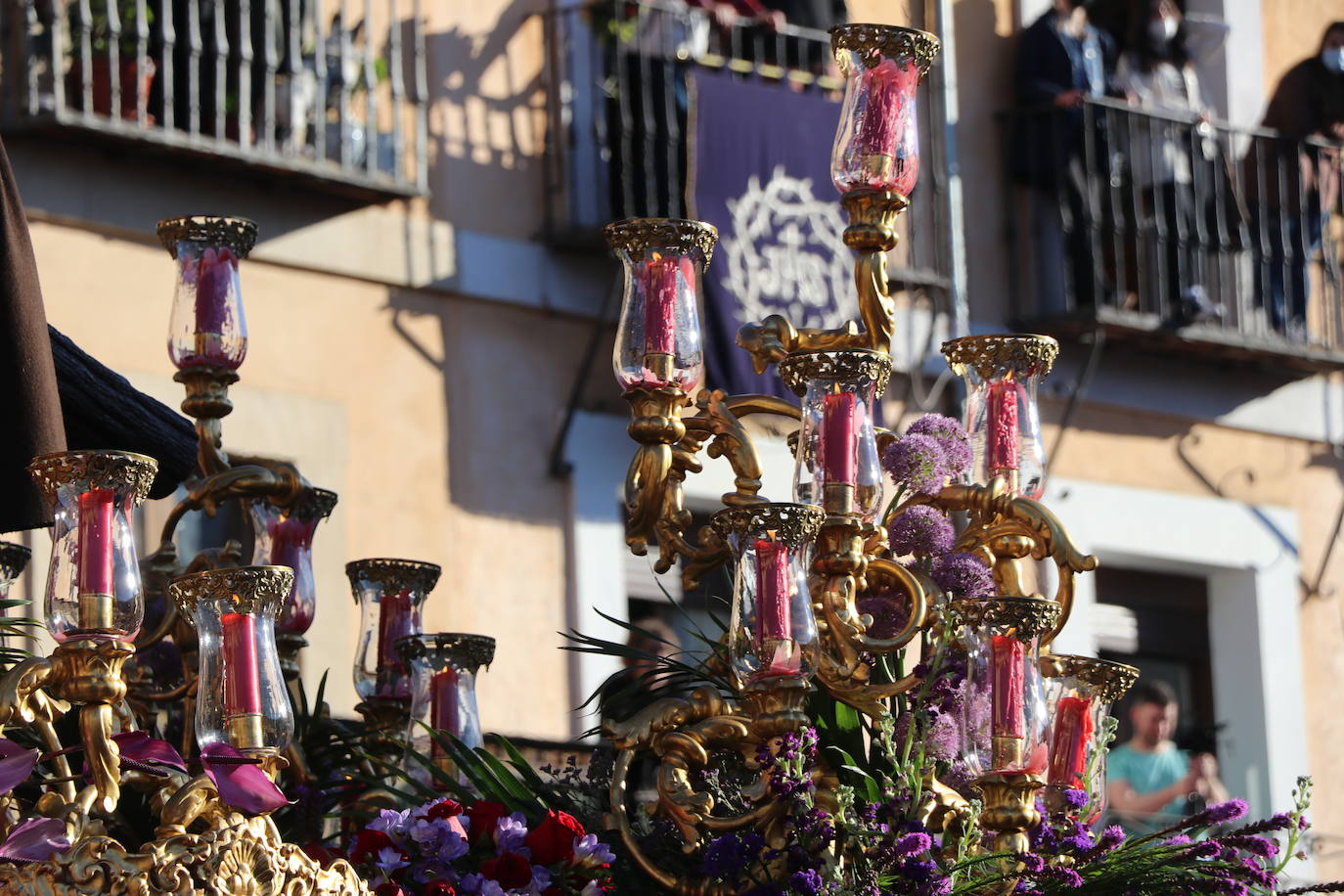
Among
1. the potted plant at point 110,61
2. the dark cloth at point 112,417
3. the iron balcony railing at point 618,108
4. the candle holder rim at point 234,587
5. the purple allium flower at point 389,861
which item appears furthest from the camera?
the iron balcony railing at point 618,108

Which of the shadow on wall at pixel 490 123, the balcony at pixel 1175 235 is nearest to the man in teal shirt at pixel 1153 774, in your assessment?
the balcony at pixel 1175 235

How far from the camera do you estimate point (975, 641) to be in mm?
4477

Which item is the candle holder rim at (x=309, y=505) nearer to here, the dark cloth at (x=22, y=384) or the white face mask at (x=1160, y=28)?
the dark cloth at (x=22, y=384)

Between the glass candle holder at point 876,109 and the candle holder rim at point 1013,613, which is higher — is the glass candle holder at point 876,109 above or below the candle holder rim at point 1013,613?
above

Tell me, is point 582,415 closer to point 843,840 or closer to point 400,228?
point 400,228

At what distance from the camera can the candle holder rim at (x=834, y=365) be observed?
470 centimetres

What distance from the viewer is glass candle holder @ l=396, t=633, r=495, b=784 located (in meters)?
5.22

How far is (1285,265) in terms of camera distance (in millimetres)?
12500

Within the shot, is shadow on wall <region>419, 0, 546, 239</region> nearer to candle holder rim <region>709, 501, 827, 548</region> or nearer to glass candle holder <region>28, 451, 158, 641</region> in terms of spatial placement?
candle holder rim <region>709, 501, 827, 548</region>

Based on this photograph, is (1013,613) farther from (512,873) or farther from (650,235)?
(650,235)

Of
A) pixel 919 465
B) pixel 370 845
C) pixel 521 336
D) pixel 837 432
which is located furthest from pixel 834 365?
pixel 521 336

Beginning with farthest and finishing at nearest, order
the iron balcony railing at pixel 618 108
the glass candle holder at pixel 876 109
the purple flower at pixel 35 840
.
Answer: the iron balcony railing at pixel 618 108, the glass candle holder at pixel 876 109, the purple flower at pixel 35 840

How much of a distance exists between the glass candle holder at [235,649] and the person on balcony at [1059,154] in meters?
7.91

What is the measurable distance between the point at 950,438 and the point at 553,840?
43.0 inches
